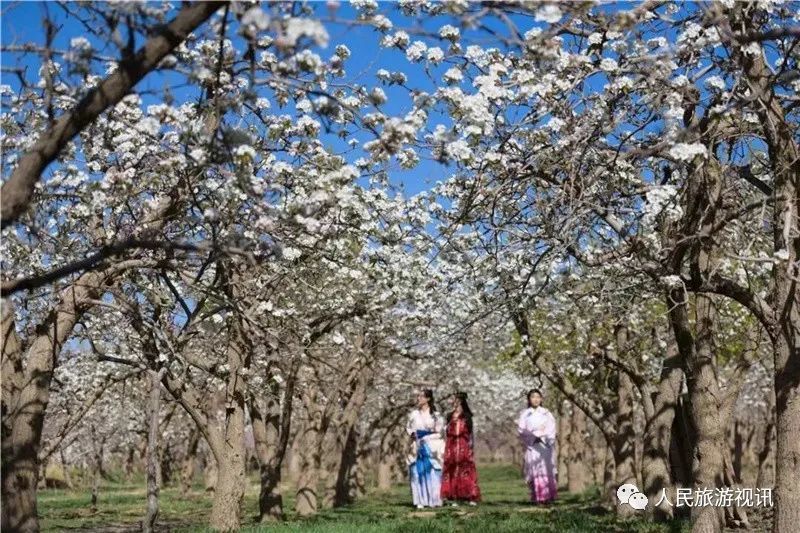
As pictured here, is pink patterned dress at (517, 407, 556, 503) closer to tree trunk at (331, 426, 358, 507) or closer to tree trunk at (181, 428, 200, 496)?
tree trunk at (331, 426, 358, 507)

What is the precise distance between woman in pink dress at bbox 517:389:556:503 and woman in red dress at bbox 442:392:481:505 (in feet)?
3.95

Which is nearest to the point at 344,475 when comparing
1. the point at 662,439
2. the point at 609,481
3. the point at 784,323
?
the point at 609,481

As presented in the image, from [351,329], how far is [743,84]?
11.5 meters

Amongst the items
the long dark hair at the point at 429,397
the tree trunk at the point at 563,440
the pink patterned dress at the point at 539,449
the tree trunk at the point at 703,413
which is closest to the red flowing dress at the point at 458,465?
the long dark hair at the point at 429,397

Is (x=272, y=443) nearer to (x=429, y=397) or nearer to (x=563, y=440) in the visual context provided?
(x=429, y=397)

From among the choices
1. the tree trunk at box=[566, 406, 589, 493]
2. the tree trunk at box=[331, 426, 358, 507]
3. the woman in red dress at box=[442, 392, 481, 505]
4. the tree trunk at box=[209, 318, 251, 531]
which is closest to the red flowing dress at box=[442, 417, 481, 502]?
the woman in red dress at box=[442, 392, 481, 505]

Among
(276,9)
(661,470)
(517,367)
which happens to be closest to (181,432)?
(517,367)

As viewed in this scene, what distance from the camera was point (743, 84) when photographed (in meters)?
8.08

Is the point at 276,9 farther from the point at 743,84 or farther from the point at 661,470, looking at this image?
the point at 661,470

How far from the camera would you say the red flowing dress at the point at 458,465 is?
63.1 feet

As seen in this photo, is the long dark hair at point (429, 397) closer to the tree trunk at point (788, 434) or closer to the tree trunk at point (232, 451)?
the tree trunk at point (232, 451)

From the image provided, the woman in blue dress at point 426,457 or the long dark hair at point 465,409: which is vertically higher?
the long dark hair at point 465,409

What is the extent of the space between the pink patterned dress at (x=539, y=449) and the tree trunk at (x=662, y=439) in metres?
4.70

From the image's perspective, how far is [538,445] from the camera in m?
18.0
